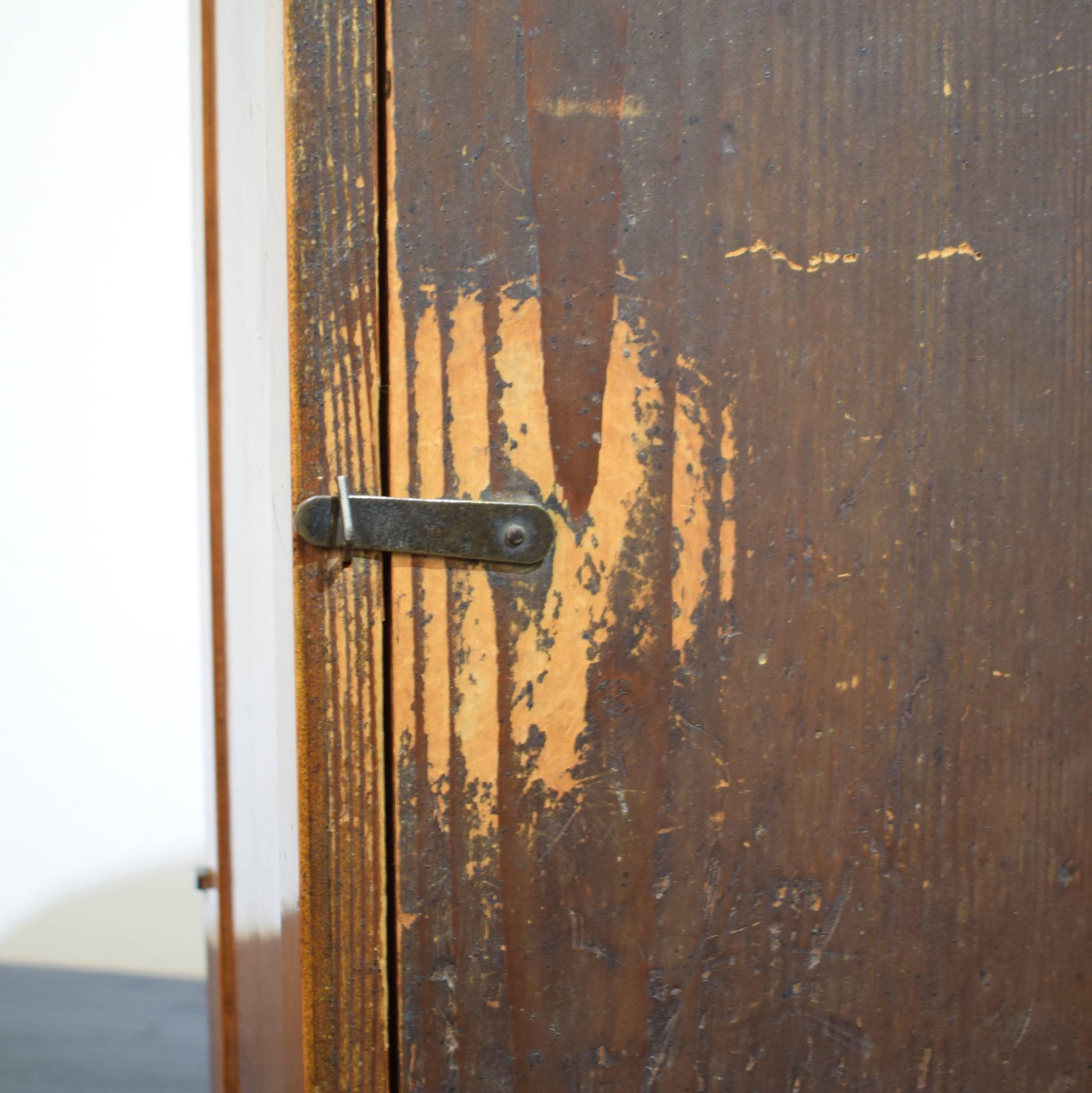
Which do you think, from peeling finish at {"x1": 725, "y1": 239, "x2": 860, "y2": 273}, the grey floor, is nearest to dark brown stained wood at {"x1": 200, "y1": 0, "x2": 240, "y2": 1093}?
the grey floor

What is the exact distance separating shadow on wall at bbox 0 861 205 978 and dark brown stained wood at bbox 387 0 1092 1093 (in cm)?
87

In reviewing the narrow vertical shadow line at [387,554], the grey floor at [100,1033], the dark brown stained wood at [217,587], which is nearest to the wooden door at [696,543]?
the narrow vertical shadow line at [387,554]

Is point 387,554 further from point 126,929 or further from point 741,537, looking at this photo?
point 126,929

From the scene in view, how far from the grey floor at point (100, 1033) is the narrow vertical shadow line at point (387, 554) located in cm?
71

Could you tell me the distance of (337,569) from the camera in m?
0.34

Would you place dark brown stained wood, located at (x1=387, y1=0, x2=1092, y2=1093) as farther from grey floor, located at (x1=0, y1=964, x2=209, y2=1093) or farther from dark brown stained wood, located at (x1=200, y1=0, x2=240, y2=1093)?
grey floor, located at (x1=0, y1=964, x2=209, y2=1093)

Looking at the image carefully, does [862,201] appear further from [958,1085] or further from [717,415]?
[958,1085]

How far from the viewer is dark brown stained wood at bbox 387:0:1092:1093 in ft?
1.15

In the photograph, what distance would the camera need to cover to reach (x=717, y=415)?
37 cm

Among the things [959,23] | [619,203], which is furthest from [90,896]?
[959,23]

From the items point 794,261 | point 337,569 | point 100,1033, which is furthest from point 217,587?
point 100,1033

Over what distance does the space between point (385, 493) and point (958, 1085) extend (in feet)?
1.17

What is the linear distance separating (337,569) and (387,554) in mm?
19

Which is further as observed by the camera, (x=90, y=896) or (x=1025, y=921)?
(x=90, y=896)
